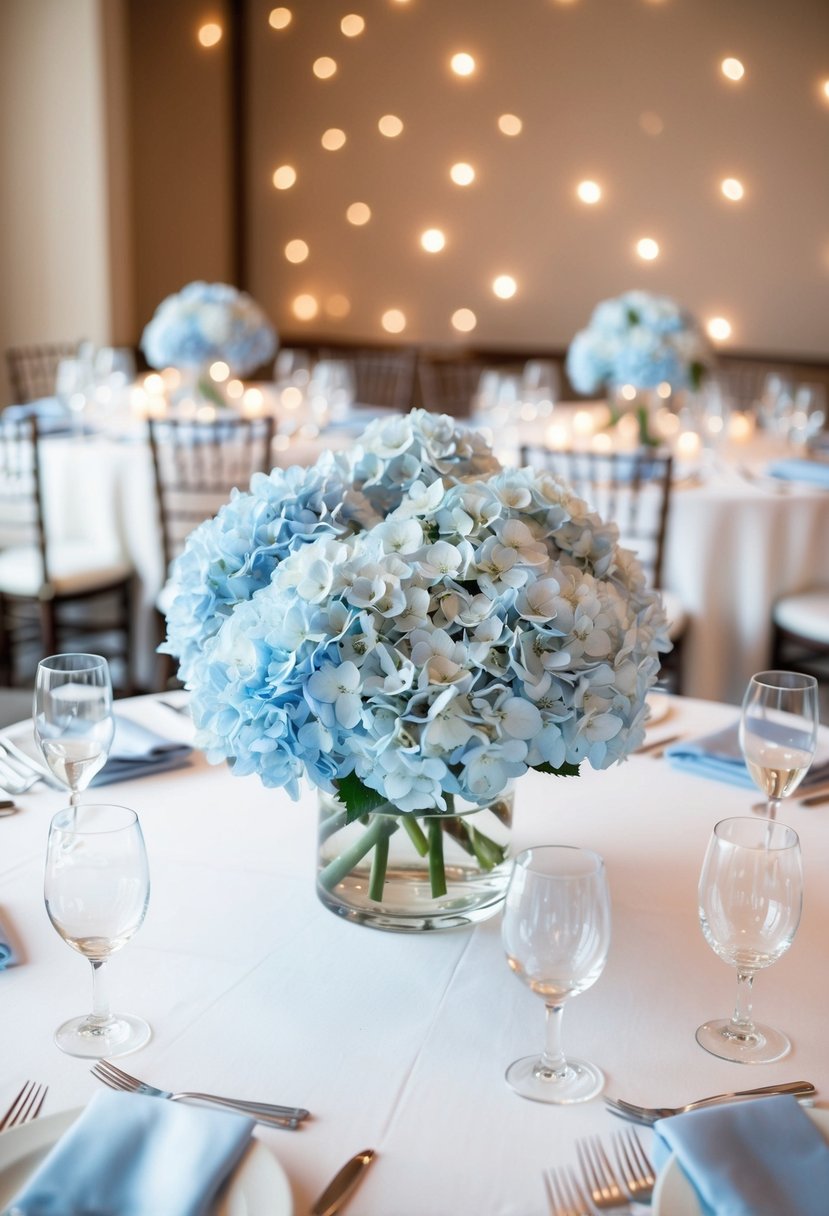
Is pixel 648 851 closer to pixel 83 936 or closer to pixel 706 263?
pixel 83 936

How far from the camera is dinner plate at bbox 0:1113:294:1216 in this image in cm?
87

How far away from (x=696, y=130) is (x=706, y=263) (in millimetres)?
619

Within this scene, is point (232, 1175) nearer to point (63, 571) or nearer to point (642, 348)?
point (63, 571)

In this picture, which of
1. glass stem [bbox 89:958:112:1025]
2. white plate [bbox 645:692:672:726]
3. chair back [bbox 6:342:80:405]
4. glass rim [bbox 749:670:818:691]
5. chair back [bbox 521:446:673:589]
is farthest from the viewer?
chair back [bbox 6:342:80:405]

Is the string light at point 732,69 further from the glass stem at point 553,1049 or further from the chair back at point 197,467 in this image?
the glass stem at point 553,1049

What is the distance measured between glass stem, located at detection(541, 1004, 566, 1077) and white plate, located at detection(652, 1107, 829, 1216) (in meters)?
0.14

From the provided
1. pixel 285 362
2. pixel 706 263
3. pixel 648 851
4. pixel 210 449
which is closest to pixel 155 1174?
pixel 648 851

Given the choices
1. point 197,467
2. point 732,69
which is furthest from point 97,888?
point 732,69

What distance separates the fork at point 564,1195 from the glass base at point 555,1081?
8 centimetres

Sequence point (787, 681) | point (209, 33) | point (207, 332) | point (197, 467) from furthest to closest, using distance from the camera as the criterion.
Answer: point (209, 33), point (207, 332), point (197, 467), point (787, 681)

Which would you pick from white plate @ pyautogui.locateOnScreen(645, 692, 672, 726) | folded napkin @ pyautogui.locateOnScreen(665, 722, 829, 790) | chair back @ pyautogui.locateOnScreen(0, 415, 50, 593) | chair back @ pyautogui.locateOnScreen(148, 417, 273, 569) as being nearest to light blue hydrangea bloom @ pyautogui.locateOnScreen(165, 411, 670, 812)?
folded napkin @ pyautogui.locateOnScreen(665, 722, 829, 790)

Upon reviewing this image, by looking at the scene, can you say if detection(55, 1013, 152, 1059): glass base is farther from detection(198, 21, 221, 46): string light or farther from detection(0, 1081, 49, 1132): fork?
detection(198, 21, 221, 46): string light

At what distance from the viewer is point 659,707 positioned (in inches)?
72.5

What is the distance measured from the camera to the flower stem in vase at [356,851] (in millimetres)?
1234
